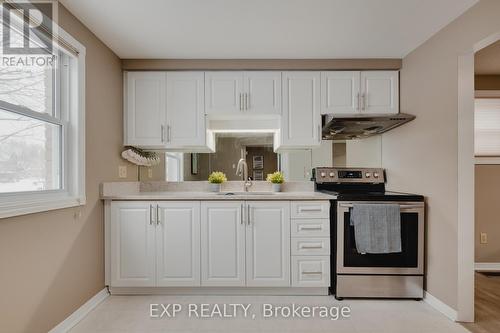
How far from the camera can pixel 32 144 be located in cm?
189

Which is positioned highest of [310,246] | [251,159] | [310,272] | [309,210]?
[251,159]

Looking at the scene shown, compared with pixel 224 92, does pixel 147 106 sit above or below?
below

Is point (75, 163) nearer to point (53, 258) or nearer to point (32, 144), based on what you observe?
point (32, 144)

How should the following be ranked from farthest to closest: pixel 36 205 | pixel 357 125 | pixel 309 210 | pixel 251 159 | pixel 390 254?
1. pixel 251 159
2. pixel 357 125
3. pixel 309 210
4. pixel 390 254
5. pixel 36 205

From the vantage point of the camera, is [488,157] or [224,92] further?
Result: [488,157]

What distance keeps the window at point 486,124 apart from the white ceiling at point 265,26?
144 centimetres

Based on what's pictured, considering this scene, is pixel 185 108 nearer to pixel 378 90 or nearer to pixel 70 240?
pixel 70 240

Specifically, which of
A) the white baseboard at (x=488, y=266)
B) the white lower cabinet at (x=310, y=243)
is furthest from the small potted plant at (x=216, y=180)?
the white baseboard at (x=488, y=266)

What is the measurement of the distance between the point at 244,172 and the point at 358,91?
1.45m

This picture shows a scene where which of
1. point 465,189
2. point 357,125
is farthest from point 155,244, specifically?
point 465,189

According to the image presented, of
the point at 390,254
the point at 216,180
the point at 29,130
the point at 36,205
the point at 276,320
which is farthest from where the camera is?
the point at 216,180

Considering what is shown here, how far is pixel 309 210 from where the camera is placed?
105 inches

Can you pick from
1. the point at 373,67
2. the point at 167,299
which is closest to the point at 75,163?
the point at 167,299

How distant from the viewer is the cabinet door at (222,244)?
264 cm
